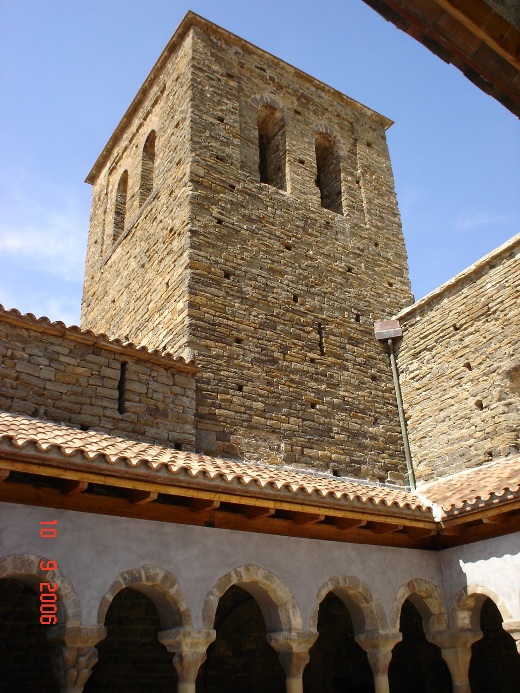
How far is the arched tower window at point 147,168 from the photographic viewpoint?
1319 cm

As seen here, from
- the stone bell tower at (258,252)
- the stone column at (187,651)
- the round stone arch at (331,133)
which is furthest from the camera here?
the round stone arch at (331,133)

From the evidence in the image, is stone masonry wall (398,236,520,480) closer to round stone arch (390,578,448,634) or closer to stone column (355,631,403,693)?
round stone arch (390,578,448,634)

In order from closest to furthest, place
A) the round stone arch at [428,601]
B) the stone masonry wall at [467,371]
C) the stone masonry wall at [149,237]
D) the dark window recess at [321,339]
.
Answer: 1. the round stone arch at [428,601]
2. the stone masonry wall at [467,371]
3. the stone masonry wall at [149,237]
4. the dark window recess at [321,339]

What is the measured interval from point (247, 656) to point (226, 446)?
10.5ft

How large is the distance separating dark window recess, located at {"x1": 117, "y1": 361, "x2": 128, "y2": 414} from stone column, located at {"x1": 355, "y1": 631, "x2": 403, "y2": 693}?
152 inches

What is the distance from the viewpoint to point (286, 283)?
35.4ft

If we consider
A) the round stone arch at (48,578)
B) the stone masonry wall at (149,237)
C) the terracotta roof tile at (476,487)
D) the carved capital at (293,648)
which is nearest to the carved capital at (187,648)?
the carved capital at (293,648)

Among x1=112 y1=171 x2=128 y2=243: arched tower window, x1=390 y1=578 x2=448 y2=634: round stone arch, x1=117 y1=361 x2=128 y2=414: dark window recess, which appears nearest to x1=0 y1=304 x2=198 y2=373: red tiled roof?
x1=117 y1=361 x2=128 y2=414: dark window recess

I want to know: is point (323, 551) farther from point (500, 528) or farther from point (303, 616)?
point (500, 528)

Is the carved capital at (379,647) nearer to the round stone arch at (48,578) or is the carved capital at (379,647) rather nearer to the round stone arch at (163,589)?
the round stone arch at (163,589)

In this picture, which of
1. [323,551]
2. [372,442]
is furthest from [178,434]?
[372,442]

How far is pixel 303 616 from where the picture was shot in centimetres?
674

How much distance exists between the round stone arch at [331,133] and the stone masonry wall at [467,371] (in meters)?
4.58

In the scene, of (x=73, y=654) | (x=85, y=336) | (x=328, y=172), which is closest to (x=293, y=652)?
(x=73, y=654)
